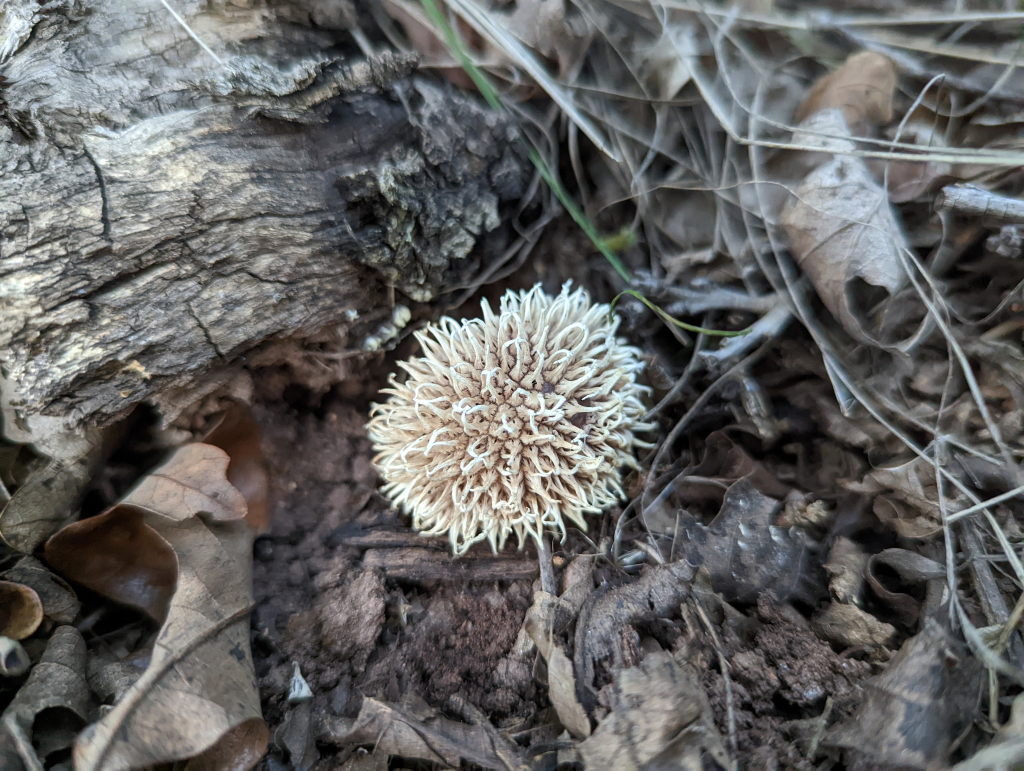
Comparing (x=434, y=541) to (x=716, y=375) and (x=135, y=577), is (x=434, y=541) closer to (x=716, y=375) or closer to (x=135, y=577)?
(x=135, y=577)

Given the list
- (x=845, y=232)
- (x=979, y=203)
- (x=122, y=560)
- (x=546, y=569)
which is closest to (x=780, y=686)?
(x=546, y=569)

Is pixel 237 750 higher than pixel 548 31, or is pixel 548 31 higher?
pixel 548 31

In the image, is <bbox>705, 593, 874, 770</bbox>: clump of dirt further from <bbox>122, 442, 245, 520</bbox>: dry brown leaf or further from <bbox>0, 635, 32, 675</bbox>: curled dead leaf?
<bbox>0, 635, 32, 675</bbox>: curled dead leaf

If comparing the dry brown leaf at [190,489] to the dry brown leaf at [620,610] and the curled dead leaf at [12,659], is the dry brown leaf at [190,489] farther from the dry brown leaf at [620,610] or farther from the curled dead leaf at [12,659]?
the dry brown leaf at [620,610]

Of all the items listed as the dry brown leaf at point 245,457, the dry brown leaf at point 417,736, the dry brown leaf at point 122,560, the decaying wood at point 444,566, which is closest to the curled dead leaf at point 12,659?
the dry brown leaf at point 122,560

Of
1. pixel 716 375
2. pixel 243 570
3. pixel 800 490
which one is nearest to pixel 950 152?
pixel 716 375

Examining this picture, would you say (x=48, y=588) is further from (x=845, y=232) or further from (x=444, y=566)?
(x=845, y=232)
